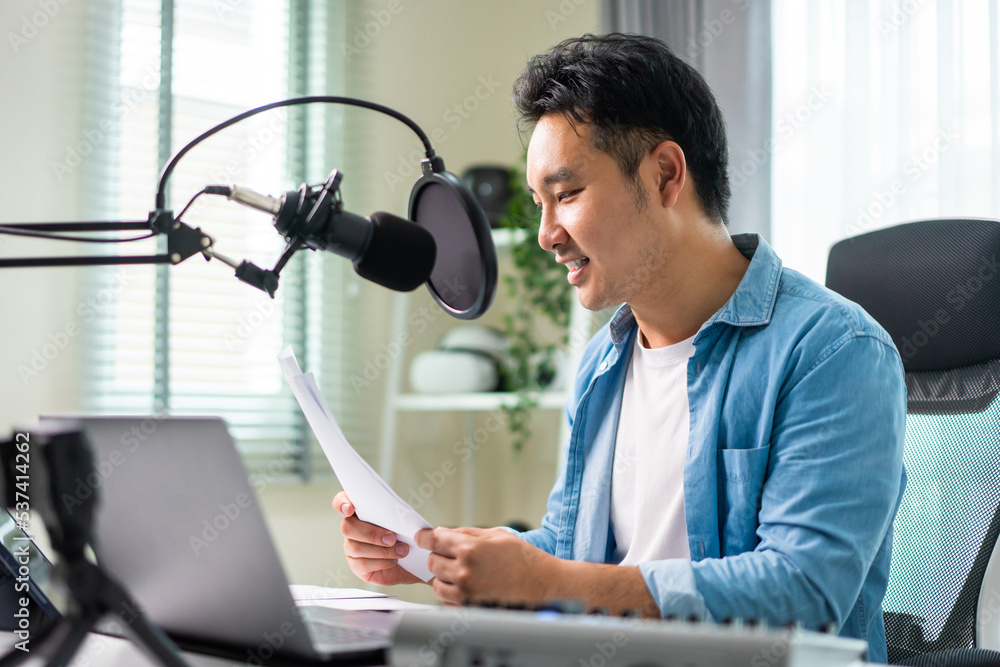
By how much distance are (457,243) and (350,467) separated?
25 cm

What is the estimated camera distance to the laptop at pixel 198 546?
619mm

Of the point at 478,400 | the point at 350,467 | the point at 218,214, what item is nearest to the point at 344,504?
the point at 350,467

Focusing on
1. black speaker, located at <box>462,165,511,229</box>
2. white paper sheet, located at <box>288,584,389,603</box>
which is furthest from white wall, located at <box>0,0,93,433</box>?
white paper sheet, located at <box>288,584,389,603</box>

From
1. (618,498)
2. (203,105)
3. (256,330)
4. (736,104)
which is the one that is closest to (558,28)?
(736,104)

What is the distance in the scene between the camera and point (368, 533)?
1.07m

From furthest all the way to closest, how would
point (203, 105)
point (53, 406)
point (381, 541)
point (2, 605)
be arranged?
point (203, 105), point (53, 406), point (381, 541), point (2, 605)

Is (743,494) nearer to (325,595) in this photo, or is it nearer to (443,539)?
(443,539)

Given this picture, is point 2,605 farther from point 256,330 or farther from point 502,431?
point 502,431

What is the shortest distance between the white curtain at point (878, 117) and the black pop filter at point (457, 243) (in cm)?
148

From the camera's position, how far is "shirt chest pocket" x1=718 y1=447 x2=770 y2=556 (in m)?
1.04

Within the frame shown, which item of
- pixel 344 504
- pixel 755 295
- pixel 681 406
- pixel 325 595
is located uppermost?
pixel 755 295

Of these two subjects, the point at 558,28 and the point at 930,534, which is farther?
the point at 558,28

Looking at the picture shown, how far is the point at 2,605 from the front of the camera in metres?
0.88

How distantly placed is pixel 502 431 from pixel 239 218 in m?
1.11
